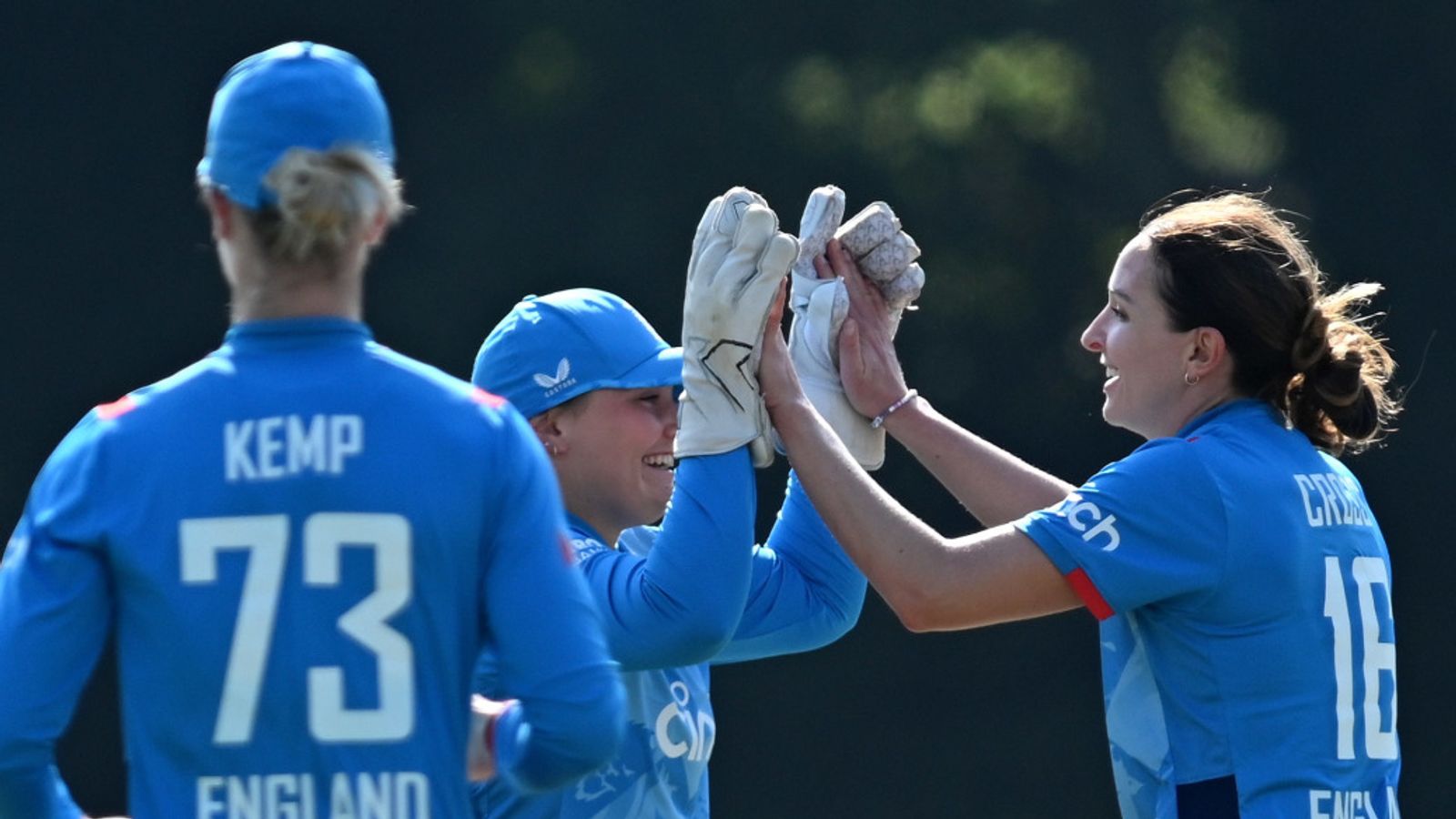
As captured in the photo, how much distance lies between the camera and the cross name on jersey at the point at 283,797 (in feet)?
5.62

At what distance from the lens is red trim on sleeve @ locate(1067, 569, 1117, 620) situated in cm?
247

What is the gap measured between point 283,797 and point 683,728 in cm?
91

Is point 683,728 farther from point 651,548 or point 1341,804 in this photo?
point 1341,804

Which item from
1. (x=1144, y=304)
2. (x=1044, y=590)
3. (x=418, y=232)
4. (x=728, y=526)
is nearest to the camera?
(x=728, y=526)

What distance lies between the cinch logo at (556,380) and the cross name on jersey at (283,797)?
1.02m

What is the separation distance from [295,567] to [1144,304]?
1.39 meters

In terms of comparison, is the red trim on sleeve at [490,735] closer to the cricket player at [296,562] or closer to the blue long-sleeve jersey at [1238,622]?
the cricket player at [296,562]

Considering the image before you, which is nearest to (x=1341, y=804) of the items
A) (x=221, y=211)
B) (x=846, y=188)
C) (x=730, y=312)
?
(x=730, y=312)

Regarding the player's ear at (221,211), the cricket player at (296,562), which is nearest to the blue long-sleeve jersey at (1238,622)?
the cricket player at (296,562)

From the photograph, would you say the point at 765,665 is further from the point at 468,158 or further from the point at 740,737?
the point at 468,158

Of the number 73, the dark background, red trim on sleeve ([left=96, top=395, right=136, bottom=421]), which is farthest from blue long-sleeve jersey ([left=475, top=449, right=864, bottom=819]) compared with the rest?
the dark background

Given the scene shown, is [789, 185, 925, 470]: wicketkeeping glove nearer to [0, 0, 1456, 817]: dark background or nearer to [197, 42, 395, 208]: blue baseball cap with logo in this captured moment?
[197, 42, 395, 208]: blue baseball cap with logo

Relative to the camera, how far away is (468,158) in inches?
281

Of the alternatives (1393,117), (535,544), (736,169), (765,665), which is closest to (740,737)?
(765,665)
